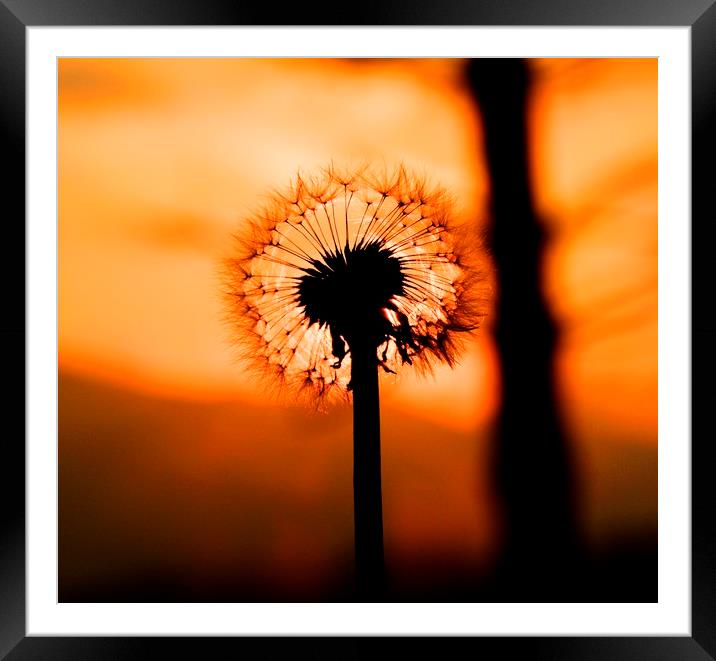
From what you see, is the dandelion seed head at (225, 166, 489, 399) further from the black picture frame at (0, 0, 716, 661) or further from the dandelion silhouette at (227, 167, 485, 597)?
the black picture frame at (0, 0, 716, 661)

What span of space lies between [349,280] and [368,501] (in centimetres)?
72

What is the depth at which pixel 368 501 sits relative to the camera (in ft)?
7.30

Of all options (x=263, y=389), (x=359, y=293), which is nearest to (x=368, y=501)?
(x=263, y=389)

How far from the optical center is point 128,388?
222cm

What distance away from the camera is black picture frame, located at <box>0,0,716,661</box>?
1969 millimetres

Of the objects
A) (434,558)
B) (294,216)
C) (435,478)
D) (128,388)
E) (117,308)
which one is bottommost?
(434,558)
